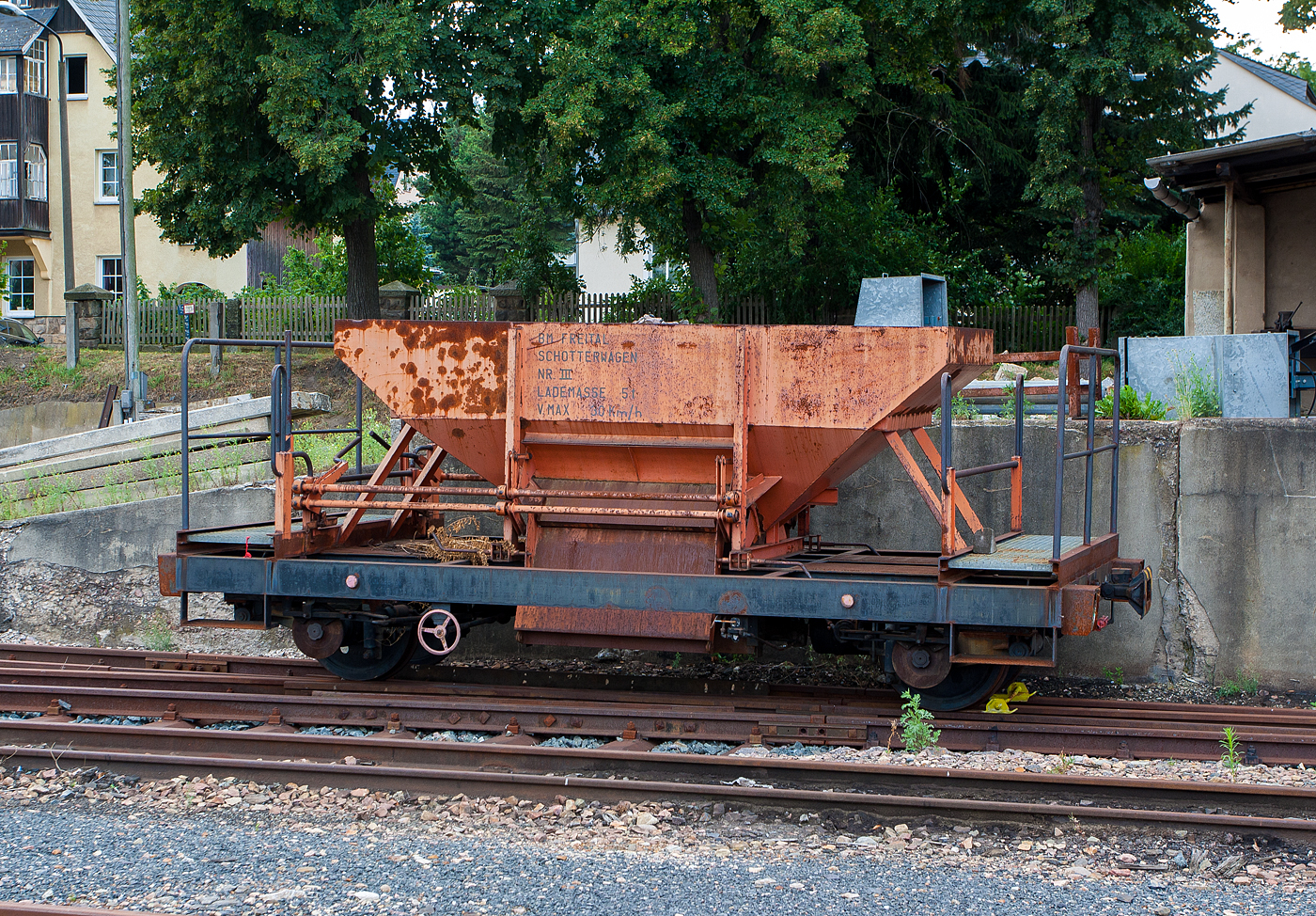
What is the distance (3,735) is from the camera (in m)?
6.57

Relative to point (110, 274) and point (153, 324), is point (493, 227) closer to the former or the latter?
point (110, 274)

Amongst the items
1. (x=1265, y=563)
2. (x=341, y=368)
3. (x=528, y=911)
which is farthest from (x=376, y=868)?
(x=341, y=368)

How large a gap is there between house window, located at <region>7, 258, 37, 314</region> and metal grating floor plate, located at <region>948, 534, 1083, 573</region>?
39.1 m

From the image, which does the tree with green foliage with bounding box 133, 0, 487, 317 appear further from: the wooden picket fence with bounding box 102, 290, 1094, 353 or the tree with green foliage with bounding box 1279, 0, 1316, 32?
the tree with green foliage with bounding box 1279, 0, 1316, 32

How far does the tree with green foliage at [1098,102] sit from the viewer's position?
20.0 metres

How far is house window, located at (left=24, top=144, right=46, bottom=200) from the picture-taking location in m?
37.5

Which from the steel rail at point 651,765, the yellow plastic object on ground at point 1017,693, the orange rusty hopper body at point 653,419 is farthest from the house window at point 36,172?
the yellow plastic object on ground at point 1017,693

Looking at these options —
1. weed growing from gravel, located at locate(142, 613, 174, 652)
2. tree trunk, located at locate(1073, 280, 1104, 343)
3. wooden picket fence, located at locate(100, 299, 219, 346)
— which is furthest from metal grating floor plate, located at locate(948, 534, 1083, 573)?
wooden picket fence, located at locate(100, 299, 219, 346)

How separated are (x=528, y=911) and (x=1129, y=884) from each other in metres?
2.54

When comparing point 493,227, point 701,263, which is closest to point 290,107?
point 701,263

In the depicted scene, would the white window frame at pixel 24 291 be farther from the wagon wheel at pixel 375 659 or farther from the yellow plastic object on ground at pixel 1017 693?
the yellow plastic object on ground at pixel 1017 693

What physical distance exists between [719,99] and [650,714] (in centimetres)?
1555

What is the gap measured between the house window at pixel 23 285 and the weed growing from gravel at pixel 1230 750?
133ft

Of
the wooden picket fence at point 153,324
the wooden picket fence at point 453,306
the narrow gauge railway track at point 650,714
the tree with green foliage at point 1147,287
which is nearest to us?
the narrow gauge railway track at point 650,714
